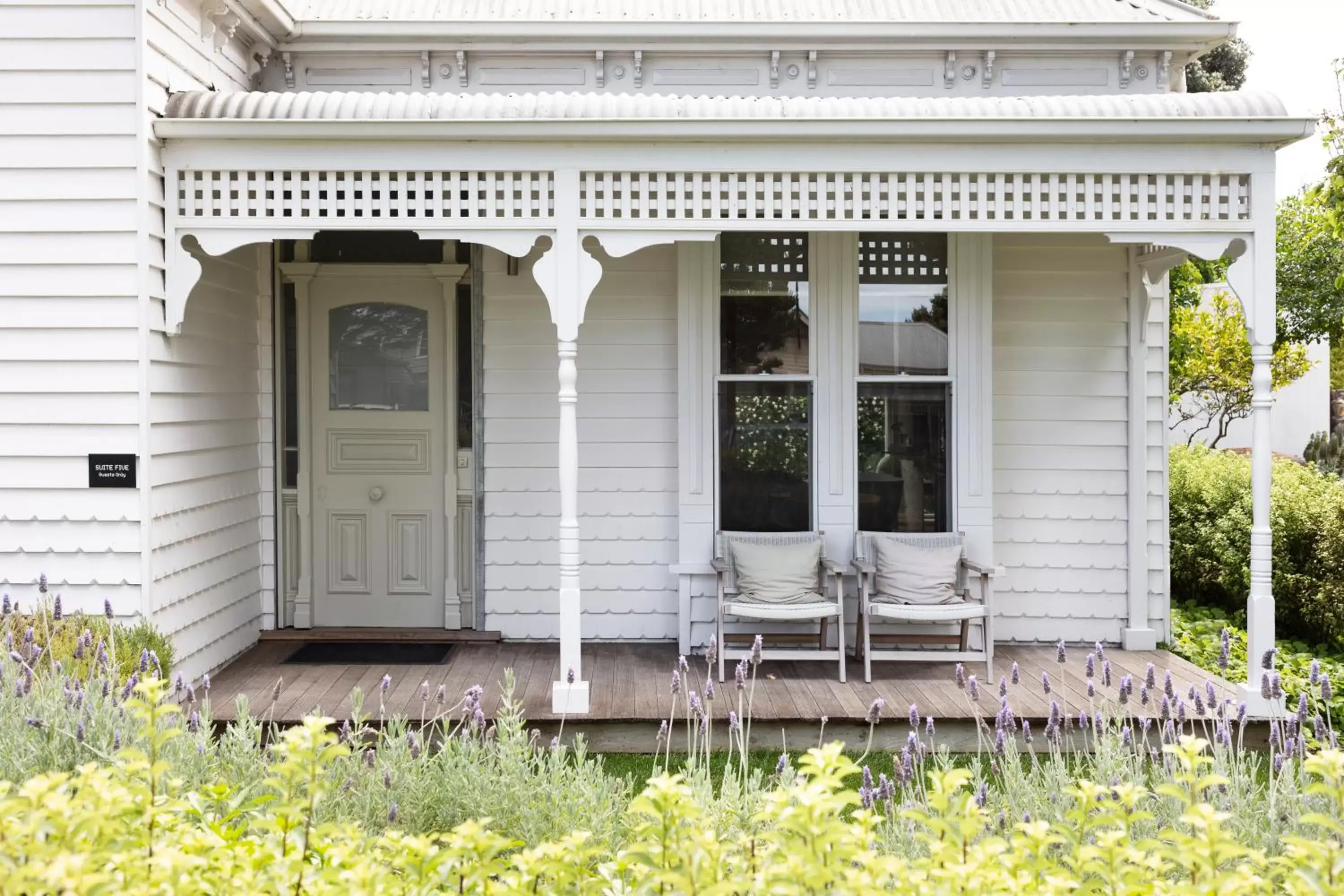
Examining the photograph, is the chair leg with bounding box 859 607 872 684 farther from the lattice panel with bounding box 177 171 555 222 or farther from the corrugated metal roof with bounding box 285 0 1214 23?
the corrugated metal roof with bounding box 285 0 1214 23

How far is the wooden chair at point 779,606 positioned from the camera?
5734 mm

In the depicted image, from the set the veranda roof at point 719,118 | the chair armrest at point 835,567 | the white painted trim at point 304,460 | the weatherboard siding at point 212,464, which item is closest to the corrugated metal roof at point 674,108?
the veranda roof at point 719,118

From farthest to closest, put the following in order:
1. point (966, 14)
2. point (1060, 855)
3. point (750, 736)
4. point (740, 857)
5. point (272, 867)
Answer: point (966, 14) → point (750, 736) → point (1060, 855) → point (740, 857) → point (272, 867)

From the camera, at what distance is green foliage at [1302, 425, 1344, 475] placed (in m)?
10.3

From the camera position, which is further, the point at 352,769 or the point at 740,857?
the point at 352,769

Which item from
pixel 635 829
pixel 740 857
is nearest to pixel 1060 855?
pixel 740 857

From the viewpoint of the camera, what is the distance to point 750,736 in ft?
17.0

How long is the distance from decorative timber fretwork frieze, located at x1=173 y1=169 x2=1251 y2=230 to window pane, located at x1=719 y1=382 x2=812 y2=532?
55.3 inches

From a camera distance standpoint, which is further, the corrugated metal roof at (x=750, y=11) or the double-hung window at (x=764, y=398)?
the corrugated metal roof at (x=750, y=11)

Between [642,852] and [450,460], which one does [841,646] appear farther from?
[642,852]

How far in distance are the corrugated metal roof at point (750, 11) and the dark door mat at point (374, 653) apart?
3841 millimetres

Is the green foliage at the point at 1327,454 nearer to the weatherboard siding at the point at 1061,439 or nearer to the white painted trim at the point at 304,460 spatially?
the weatherboard siding at the point at 1061,439

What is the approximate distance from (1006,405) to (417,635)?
3.96 meters

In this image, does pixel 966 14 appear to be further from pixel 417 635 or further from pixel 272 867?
pixel 272 867
